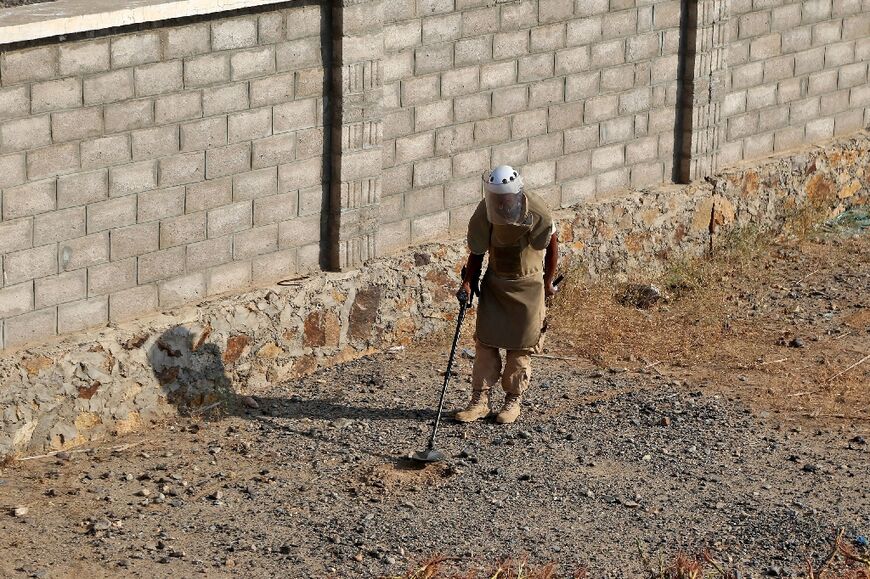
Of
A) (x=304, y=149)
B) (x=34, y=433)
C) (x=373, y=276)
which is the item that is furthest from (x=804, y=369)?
(x=34, y=433)

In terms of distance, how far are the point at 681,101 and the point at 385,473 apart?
4707 millimetres

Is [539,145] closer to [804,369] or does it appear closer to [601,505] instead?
[804,369]

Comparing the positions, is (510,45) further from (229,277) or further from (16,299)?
(16,299)

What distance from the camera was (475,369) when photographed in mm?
8844

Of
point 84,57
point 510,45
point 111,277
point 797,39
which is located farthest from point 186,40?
point 797,39

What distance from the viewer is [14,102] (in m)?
7.69

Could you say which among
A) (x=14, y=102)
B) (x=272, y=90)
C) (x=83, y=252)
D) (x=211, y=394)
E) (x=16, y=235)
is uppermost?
(x=14, y=102)

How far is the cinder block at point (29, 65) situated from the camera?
759cm

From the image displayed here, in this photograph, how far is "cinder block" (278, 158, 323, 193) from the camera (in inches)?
360

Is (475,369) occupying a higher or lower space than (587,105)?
lower

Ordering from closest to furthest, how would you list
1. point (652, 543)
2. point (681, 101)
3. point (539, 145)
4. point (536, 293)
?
point (652, 543), point (536, 293), point (539, 145), point (681, 101)

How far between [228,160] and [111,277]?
39.7 inches

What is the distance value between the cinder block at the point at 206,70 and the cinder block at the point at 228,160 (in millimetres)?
409

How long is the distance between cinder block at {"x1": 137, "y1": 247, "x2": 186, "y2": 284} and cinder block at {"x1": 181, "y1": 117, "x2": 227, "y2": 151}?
2.00 ft
